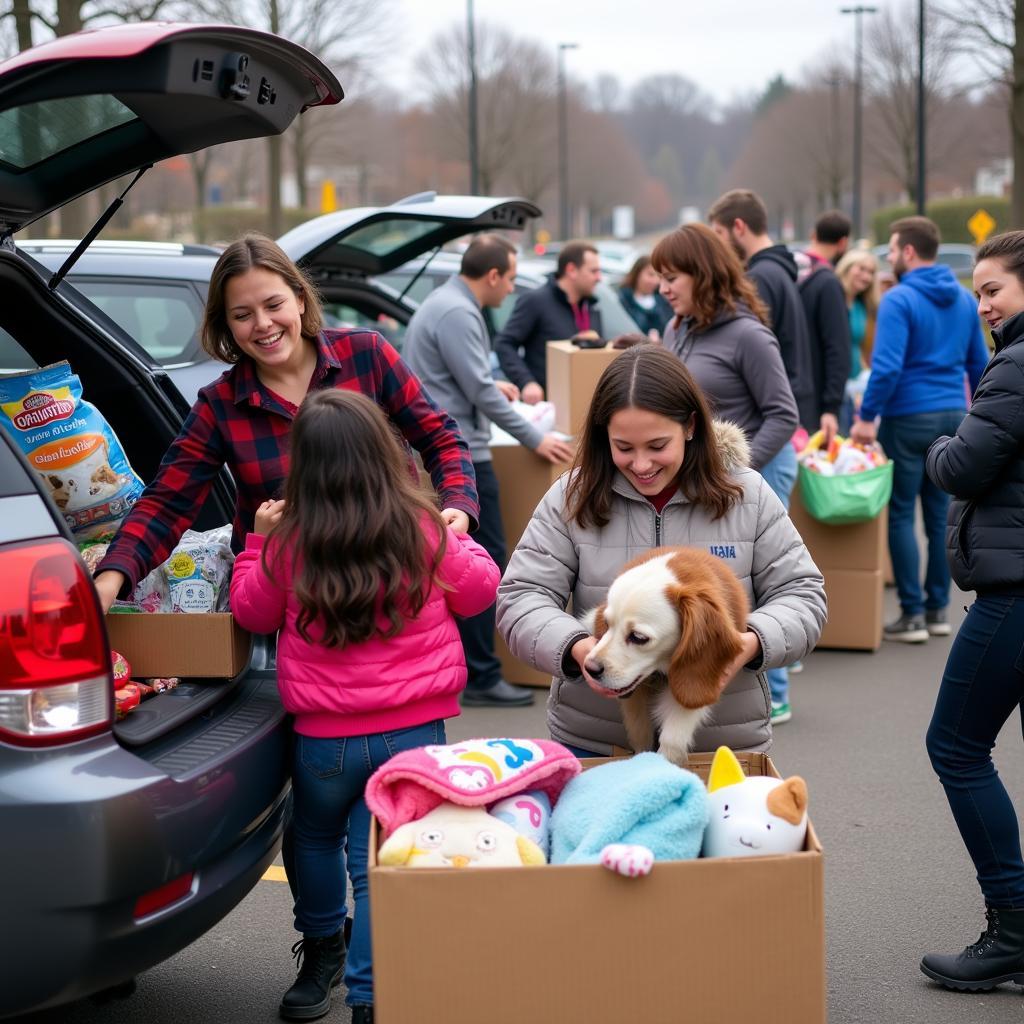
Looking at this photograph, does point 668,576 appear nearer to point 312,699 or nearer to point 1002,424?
point 312,699

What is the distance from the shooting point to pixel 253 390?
3309 millimetres

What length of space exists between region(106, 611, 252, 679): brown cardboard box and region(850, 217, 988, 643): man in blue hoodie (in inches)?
179

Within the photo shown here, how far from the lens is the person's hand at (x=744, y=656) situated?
2.64 m

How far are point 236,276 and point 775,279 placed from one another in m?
3.61

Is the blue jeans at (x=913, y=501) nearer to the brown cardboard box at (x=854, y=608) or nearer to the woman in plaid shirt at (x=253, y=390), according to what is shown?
the brown cardboard box at (x=854, y=608)

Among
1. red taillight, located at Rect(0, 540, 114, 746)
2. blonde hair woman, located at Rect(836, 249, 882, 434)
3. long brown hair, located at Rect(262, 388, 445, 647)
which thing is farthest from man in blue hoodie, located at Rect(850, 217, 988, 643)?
red taillight, located at Rect(0, 540, 114, 746)

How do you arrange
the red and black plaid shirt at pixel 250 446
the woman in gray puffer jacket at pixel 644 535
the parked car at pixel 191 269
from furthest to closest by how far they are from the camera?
the parked car at pixel 191 269
the red and black plaid shirt at pixel 250 446
the woman in gray puffer jacket at pixel 644 535

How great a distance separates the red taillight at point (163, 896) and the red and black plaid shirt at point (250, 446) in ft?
2.49

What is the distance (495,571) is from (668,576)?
50 centimetres

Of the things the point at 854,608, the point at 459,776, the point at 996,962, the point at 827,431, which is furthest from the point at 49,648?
the point at 854,608

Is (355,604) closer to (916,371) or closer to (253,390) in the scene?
(253,390)

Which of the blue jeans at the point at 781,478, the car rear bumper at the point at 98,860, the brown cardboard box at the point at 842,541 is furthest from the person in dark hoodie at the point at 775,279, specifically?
the car rear bumper at the point at 98,860

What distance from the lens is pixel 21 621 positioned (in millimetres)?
2447

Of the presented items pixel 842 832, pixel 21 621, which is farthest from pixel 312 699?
pixel 842 832
